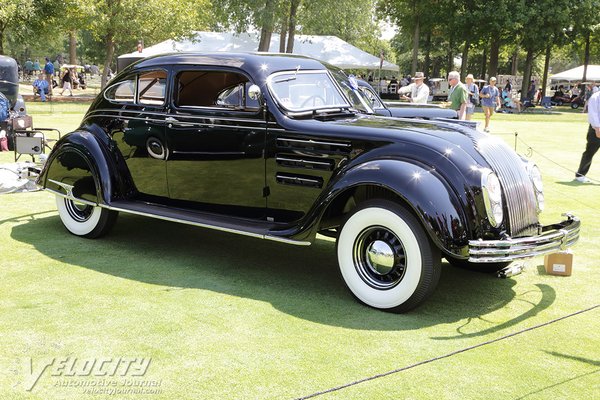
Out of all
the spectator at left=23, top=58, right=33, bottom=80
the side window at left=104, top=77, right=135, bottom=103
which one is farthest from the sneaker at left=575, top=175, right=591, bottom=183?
the spectator at left=23, top=58, right=33, bottom=80

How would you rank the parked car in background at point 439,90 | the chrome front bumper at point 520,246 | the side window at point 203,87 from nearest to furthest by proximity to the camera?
the chrome front bumper at point 520,246 → the side window at point 203,87 → the parked car in background at point 439,90

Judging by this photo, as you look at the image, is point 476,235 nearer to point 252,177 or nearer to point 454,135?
point 454,135

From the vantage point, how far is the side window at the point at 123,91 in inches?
251

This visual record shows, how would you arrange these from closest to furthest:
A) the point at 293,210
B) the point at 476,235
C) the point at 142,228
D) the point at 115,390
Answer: the point at 115,390, the point at 476,235, the point at 293,210, the point at 142,228

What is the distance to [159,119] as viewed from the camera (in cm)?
597

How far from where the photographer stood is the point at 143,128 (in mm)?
6105

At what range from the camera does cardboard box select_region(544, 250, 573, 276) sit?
5.65m

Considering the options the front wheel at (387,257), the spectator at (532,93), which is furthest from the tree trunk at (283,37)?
the front wheel at (387,257)

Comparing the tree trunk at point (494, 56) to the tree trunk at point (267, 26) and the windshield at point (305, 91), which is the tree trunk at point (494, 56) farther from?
the windshield at point (305, 91)

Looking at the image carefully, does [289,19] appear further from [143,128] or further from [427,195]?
[427,195]

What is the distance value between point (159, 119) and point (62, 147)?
1277 mm

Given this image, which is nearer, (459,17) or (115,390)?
(115,390)

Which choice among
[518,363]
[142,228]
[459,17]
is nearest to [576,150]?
[142,228]

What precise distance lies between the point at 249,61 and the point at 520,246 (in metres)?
2.77
